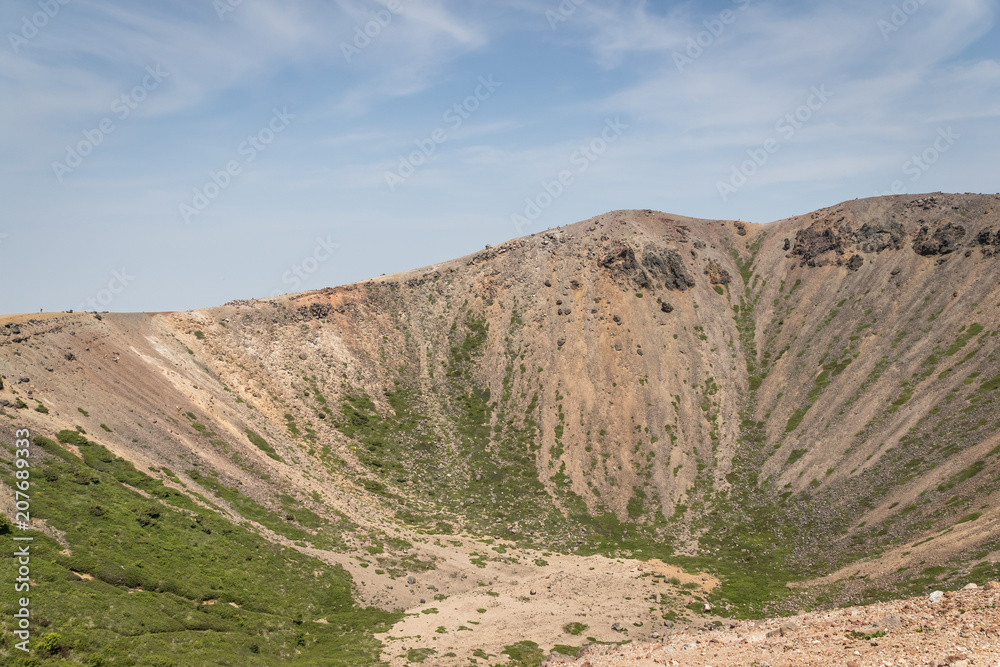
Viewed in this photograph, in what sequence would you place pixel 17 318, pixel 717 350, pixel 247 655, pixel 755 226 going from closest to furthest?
pixel 247 655 → pixel 17 318 → pixel 717 350 → pixel 755 226

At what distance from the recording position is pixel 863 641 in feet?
91.3

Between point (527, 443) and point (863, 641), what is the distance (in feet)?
198

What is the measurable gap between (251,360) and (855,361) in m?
87.5

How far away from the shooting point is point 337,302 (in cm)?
10156

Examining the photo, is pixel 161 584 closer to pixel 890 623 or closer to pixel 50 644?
pixel 50 644

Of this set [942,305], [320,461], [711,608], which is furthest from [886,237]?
[320,461]

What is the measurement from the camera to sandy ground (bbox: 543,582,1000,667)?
2445 cm

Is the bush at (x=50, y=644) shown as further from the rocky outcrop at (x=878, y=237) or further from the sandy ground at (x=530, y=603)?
the rocky outcrop at (x=878, y=237)

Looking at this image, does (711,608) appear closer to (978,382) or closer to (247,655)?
(247,655)

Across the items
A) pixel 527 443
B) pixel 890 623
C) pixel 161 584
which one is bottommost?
pixel 890 623

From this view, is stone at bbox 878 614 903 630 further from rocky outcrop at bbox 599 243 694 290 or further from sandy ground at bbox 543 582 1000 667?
rocky outcrop at bbox 599 243 694 290

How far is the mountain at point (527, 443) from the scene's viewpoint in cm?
4728

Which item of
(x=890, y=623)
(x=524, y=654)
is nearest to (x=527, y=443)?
(x=524, y=654)

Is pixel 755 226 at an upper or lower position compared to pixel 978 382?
upper
